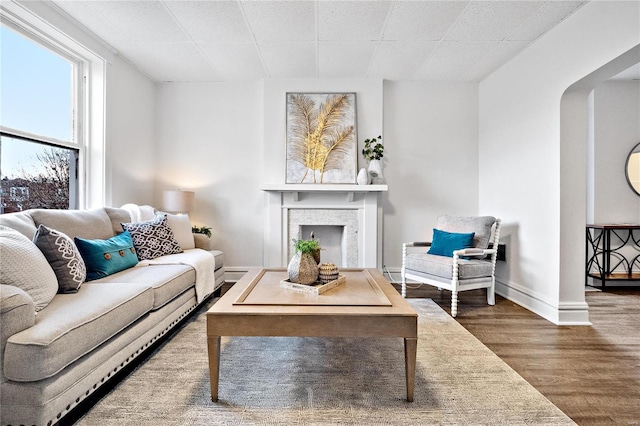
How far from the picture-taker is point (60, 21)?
9.25 feet

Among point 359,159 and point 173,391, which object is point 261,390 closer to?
point 173,391

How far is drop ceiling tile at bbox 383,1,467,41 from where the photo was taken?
2.70 meters

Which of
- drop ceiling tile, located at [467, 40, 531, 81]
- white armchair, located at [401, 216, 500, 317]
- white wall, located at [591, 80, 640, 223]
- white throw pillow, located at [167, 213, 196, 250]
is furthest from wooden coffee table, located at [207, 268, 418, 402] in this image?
white wall, located at [591, 80, 640, 223]

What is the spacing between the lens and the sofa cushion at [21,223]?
1.95 metres

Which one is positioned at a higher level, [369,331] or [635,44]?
[635,44]

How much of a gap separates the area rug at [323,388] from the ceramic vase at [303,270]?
0.51 metres

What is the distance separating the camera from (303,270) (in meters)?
2.11

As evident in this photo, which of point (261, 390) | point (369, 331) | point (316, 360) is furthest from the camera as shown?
point (316, 360)

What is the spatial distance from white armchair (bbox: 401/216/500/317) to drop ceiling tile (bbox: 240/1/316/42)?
2.47m

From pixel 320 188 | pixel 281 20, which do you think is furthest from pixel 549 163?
pixel 281 20

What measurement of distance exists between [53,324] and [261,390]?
Answer: 1.01 m

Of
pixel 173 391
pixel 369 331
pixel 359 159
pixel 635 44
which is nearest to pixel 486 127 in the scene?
pixel 359 159

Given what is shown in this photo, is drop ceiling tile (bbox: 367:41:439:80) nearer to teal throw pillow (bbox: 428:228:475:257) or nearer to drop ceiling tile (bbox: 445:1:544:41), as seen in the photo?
drop ceiling tile (bbox: 445:1:544:41)

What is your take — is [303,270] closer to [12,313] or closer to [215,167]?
[12,313]
